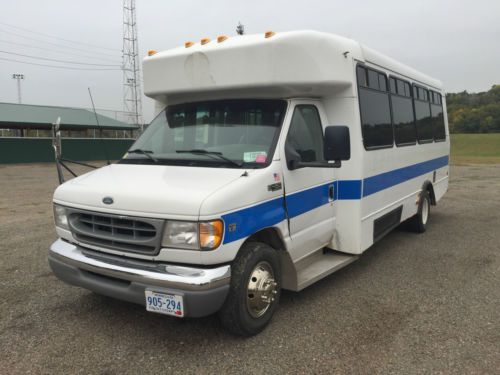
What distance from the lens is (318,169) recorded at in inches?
183

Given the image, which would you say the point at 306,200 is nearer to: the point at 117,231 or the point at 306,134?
the point at 306,134

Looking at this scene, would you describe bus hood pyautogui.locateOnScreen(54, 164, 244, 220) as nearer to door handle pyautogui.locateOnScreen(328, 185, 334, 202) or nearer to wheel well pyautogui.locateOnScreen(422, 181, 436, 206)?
door handle pyautogui.locateOnScreen(328, 185, 334, 202)

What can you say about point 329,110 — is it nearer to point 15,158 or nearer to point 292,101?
point 292,101

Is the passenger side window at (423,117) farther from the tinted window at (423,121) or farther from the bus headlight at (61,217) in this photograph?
the bus headlight at (61,217)

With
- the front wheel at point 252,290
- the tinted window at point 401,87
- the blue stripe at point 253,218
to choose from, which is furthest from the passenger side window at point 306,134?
the tinted window at point 401,87

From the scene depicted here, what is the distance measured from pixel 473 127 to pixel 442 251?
7067 centimetres

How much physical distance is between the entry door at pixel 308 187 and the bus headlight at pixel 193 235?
1.03 meters

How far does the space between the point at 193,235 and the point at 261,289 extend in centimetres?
93

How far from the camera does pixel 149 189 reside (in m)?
3.55

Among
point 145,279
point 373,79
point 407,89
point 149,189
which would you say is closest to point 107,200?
point 149,189

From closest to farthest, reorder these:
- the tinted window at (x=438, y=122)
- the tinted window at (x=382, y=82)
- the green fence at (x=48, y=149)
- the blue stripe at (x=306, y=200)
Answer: the blue stripe at (x=306, y=200), the tinted window at (x=382, y=82), the tinted window at (x=438, y=122), the green fence at (x=48, y=149)

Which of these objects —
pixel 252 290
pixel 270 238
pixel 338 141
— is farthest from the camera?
pixel 270 238

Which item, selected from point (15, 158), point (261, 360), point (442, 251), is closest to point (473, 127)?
point (15, 158)

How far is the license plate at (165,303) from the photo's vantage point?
329cm
